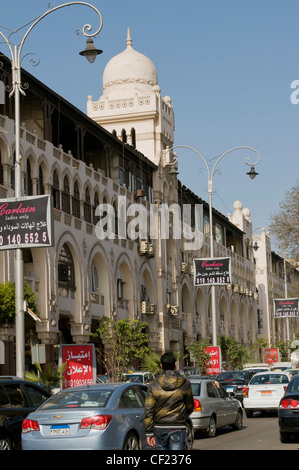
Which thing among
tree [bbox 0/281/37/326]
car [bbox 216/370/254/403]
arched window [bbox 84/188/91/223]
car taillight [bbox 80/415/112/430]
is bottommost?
car [bbox 216/370/254/403]

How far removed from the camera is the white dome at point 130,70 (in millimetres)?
62531

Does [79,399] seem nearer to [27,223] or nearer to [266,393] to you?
[27,223]

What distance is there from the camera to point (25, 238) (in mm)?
23312

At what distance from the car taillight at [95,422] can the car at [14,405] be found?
181cm

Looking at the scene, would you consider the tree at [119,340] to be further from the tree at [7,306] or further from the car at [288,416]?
the car at [288,416]

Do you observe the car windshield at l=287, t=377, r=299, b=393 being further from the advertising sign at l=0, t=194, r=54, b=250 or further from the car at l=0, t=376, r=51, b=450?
the advertising sign at l=0, t=194, r=54, b=250

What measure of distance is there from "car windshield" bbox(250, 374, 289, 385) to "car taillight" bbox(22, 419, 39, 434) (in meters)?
15.9

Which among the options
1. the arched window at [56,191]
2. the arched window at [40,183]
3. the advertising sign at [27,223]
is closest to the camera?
the advertising sign at [27,223]

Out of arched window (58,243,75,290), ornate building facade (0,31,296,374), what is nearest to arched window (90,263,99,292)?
ornate building facade (0,31,296,374)

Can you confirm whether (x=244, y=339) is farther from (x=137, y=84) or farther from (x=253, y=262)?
(x=137, y=84)

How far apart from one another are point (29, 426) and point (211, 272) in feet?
94.4

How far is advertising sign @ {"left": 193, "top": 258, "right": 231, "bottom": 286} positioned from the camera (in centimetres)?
4259

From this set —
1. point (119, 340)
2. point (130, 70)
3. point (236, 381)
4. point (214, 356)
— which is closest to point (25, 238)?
point (236, 381)

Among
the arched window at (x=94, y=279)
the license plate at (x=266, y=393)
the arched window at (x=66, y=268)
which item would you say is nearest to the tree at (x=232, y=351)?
the arched window at (x=94, y=279)
